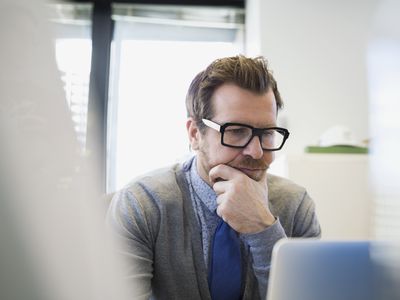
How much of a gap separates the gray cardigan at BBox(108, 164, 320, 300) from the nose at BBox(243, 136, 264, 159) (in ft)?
0.60

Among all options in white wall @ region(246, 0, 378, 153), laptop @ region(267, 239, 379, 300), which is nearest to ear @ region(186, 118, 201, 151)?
laptop @ region(267, 239, 379, 300)

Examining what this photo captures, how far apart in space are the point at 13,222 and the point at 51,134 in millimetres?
48

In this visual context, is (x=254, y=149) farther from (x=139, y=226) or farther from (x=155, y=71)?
(x=155, y=71)

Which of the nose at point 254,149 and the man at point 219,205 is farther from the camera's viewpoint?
the nose at point 254,149

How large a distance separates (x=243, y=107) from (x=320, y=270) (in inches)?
27.3

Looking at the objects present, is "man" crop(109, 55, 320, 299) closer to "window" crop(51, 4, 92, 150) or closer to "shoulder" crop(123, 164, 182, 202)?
"shoulder" crop(123, 164, 182, 202)

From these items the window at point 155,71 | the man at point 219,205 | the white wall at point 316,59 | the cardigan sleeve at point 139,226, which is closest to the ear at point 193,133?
the man at point 219,205

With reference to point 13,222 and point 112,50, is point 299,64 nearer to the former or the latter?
point 112,50

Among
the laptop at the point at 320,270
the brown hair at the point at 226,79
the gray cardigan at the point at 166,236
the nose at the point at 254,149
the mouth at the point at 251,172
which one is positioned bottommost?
the gray cardigan at the point at 166,236

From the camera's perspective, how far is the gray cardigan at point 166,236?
0.83 meters

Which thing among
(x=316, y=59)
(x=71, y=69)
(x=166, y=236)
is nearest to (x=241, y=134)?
(x=166, y=236)

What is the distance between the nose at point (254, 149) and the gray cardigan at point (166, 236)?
0.60 feet

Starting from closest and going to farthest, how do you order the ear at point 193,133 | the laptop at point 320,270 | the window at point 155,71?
the laptop at point 320,270, the ear at point 193,133, the window at point 155,71

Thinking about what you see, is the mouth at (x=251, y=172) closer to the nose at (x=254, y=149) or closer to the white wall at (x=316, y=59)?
the nose at (x=254, y=149)
